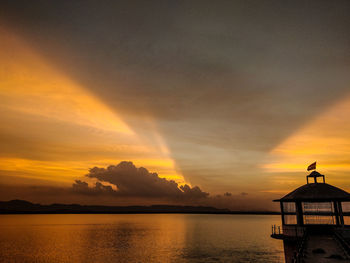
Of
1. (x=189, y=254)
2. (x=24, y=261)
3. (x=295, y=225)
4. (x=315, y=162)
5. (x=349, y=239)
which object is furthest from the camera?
(x=189, y=254)

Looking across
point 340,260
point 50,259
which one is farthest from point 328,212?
point 50,259

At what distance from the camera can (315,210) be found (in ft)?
105

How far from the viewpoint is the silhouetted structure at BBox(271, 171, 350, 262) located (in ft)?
101

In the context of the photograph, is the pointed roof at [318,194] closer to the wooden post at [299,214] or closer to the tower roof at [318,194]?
the tower roof at [318,194]

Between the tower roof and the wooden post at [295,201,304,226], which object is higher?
the tower roof

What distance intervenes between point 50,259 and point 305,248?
2163 inches

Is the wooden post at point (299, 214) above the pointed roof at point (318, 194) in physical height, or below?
below

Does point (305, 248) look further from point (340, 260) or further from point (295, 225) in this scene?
point (295, 225)

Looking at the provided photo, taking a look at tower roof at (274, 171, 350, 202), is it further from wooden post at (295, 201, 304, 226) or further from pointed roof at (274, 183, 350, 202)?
wooden post at (295, 201, 304, 226)

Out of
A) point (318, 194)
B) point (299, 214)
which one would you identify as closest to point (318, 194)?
point (318, 194)

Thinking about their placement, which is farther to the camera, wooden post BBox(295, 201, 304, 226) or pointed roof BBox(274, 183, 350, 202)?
wooden post BBox(295, 201, 304, 226)

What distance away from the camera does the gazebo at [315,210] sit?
3108cm

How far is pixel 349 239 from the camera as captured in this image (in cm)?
2912

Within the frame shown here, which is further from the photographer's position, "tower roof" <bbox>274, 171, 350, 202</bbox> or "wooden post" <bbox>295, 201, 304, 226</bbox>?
"wooden post" <bbox>295, 201, 304, 226</bbox>
